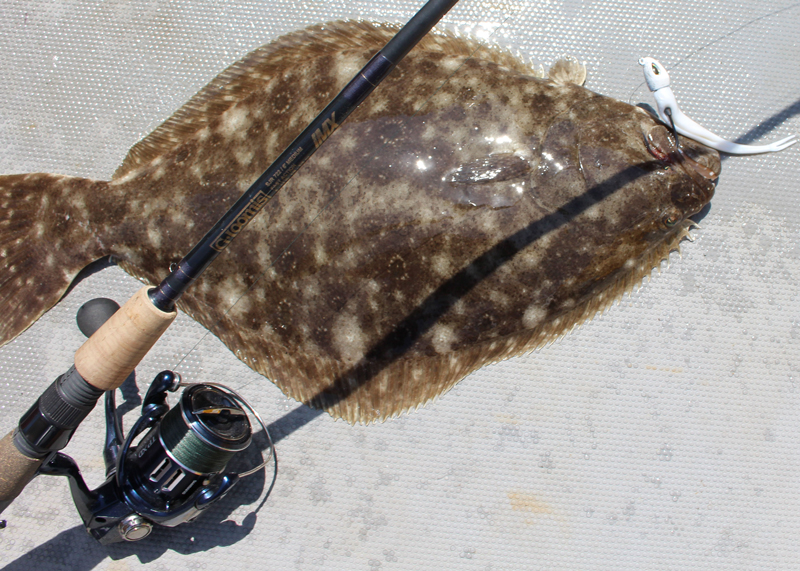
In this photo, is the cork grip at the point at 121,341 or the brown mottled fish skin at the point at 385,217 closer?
the cork grip at the point at 121,341

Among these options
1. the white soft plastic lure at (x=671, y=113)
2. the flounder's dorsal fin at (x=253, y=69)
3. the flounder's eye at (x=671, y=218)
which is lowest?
the flounder's eye at (x=671, y=218)

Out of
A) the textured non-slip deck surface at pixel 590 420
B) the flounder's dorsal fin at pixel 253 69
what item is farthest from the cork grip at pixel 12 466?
the flounder's dorsal fin at pixel 253 69

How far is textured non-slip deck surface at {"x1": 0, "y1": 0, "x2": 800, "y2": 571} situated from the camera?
234 centimetres

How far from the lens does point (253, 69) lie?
93.7 inches

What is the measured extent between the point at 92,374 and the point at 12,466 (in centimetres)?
49

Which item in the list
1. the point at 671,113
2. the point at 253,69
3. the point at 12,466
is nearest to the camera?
the point at 12,466

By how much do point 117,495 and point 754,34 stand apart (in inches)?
142

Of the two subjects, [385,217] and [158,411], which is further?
[158,411]

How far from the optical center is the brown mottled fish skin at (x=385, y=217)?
1.99 meters

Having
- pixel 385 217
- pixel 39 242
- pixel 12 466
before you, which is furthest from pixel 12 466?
pixel 385 217

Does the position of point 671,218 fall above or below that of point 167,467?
above

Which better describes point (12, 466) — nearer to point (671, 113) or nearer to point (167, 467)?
point (167, 467)

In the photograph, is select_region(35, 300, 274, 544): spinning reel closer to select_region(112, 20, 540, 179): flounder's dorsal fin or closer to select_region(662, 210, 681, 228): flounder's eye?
select_region(112, 20, 540, 179): flounder's dorsal fin

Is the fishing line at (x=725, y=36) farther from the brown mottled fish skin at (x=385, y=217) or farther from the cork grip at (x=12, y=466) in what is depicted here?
the cork grip at (x=12, y=466)
